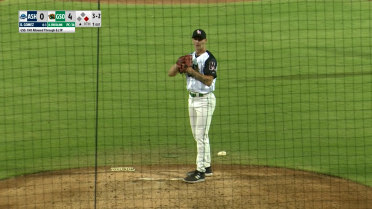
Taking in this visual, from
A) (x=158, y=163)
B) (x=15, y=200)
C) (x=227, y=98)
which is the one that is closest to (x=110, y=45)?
(x=227, y=98)

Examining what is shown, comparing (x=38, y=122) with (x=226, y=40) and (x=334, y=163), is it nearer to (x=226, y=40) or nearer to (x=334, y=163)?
(x=334, y=163)

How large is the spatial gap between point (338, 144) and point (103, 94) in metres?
4.66

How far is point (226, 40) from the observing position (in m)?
17.6

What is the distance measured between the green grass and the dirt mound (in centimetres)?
54

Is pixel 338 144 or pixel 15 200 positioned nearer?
pixel 15 200

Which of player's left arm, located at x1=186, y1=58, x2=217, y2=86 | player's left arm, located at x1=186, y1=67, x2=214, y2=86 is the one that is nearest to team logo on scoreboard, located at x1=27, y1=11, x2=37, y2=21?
player's left arm, located at x1=186, y1=58, x2=217, y2=86

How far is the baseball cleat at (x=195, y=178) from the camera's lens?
9.67 metres

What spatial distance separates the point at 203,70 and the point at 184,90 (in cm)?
495

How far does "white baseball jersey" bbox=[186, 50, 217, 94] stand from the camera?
9.55 meters

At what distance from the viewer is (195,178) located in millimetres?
9688

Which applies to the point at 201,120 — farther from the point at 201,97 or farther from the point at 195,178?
the point at 195,178
